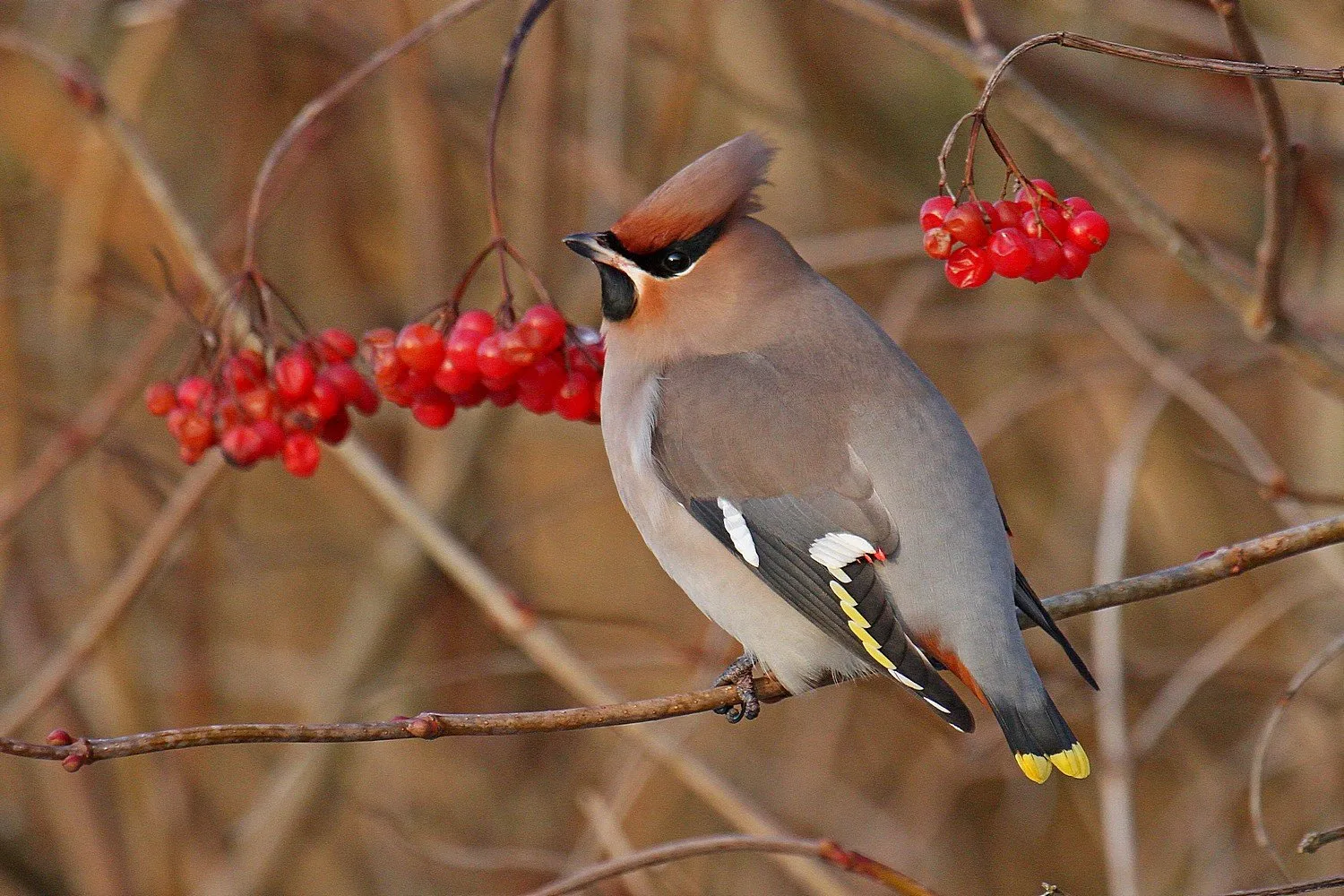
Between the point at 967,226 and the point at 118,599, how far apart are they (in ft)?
7.95

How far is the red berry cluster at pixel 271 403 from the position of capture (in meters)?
2.60

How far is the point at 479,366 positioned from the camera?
8.30 ft

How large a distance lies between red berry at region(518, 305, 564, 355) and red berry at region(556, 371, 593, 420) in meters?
0.14

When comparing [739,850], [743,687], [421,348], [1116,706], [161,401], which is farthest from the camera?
[1116,706]

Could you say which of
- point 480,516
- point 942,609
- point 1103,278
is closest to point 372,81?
point 480,516

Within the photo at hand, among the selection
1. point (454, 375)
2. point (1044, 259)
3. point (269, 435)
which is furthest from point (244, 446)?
point (1044, 259)

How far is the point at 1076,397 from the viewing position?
5.34 meters

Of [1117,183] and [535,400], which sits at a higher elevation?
[1117,183]

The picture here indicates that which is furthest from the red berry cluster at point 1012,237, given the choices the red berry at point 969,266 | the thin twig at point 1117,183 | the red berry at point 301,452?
the red berry at point 301,452

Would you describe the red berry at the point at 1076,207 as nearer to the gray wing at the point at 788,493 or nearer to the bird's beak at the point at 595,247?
the gray wing at the point at 788,493

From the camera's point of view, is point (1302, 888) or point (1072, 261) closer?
point (1302, 888)

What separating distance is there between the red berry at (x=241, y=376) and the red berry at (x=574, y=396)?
1.66 ft

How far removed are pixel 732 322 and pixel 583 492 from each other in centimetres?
194

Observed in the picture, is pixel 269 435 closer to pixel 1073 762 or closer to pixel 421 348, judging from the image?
pixel 421 348
